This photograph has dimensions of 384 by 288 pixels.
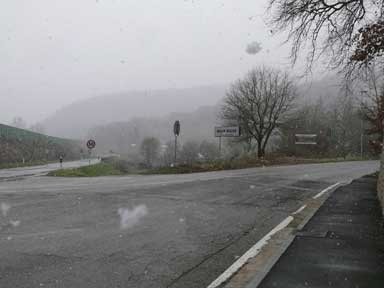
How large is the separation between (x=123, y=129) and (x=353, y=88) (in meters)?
143

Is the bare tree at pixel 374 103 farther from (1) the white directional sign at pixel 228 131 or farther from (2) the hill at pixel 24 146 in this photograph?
(2) the hill at pixel 24 146

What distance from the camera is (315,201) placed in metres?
12.4

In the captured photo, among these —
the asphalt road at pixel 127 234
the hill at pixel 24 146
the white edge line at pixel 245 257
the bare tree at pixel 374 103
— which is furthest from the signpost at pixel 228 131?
the white edge line at pixel 245 257

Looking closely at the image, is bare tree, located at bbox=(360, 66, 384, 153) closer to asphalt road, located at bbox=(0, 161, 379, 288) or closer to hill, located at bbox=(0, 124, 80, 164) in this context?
asphalt road, located at bbox=(0, 161, 379, 288)

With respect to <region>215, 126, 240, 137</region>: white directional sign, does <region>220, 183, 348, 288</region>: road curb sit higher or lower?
lower

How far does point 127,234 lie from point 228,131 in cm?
2828

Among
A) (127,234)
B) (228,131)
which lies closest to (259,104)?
(228,131)

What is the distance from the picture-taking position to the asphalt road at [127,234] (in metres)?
4.96

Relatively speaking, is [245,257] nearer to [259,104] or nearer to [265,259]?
[265,259]

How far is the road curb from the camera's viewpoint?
4.79 m

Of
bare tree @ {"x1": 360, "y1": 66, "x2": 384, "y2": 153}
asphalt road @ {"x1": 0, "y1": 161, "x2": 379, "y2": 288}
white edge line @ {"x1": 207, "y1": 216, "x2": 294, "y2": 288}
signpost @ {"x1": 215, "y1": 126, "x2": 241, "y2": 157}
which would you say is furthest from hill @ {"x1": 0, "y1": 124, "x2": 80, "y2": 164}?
white edge line @ {"x1": 207, "y1": 216, "x2": 294, "y2": 288}

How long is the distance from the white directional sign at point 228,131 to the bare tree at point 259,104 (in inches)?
537

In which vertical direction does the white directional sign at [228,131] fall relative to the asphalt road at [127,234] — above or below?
above

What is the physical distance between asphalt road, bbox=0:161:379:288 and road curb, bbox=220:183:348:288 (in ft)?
1.05
